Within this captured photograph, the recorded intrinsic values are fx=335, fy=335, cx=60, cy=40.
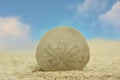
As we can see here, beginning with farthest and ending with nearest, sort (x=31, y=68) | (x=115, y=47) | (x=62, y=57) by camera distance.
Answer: (x=115, y=47) < (x=31, y=68) < (x=62, y=57)

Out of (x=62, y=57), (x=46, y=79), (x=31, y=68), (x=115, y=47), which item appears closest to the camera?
(x=46, y=79)

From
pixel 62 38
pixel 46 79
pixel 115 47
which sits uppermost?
pixel 115 47

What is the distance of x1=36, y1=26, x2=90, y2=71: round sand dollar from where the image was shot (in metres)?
11.7

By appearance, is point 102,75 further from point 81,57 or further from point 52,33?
point 52,33

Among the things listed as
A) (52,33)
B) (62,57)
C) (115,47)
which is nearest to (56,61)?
(62,57)

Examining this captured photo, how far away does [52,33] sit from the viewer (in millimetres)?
12219

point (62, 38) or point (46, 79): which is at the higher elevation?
point (62, 38)

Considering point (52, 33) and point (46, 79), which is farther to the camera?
point (52, 33)

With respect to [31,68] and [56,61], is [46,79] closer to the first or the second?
[56,61]

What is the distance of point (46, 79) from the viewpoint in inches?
400

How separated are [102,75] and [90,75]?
434mm

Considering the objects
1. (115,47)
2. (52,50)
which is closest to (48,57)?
(52,50)

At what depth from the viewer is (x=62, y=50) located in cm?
1162

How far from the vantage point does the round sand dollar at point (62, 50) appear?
11656mm
